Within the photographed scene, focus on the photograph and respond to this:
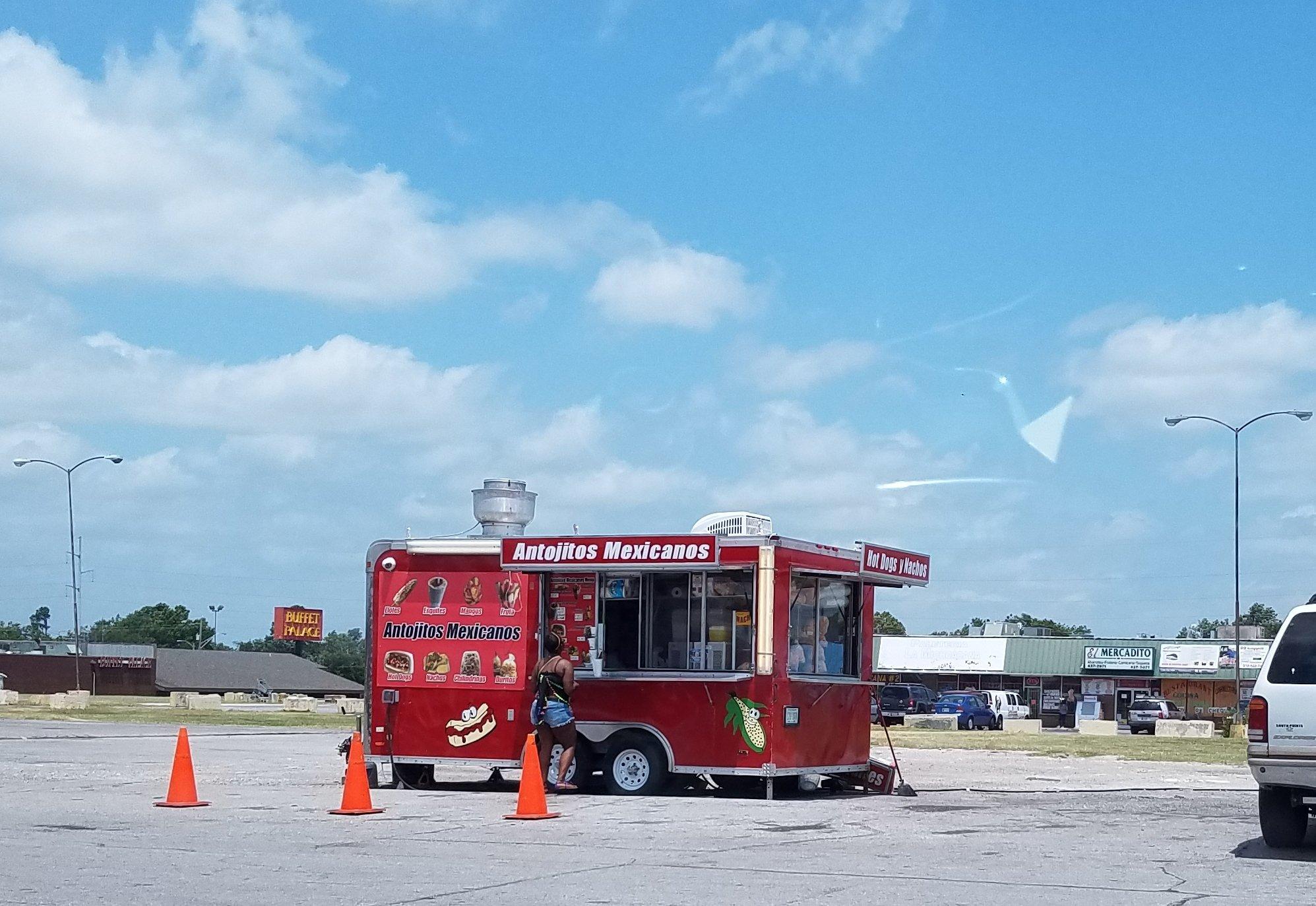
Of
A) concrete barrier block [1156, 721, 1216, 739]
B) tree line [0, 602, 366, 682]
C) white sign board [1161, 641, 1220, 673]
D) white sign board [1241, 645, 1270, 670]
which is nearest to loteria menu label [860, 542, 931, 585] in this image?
concrete barrier block [1156, 721, 1216, 739]

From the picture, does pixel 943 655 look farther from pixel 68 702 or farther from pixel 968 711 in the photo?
pixel 68 702

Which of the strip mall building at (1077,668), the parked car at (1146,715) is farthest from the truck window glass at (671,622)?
the strip mall building at (1077,668)

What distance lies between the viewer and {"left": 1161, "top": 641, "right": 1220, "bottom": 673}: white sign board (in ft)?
248

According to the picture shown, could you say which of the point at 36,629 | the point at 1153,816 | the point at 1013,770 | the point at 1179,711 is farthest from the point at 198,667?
the point at 36,629

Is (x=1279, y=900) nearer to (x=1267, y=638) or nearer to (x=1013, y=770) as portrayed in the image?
(x=1013, y=770)

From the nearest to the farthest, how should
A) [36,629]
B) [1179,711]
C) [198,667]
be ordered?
1. [1179,711]
2. [198,667]
3. [36,629]

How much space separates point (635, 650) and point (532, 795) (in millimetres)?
3333

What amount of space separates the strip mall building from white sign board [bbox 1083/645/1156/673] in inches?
1.3

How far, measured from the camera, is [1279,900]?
8883 mm

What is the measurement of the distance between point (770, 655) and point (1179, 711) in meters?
60.6

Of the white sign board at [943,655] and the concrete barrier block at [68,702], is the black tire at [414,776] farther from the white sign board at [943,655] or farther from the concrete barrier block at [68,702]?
the white sign board at [943,655]

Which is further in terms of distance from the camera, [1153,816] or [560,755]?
[560,755]

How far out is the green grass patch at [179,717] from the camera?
41609 millimetres

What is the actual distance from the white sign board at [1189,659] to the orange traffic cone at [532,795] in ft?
224
